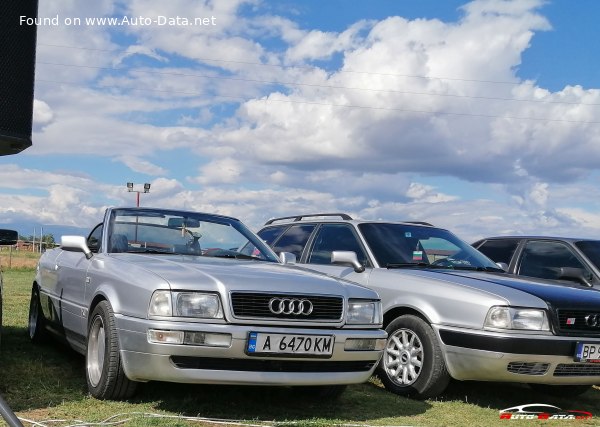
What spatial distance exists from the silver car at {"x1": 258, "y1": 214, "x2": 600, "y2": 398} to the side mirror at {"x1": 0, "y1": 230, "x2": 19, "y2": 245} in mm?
2618

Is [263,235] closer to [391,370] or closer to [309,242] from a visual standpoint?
[309,242]

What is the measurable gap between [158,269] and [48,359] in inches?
101

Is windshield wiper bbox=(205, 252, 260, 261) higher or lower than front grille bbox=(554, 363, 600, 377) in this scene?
higher

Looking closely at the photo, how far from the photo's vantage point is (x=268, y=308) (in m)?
4.86

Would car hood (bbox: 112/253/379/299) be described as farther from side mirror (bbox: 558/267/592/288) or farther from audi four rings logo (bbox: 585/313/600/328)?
side mirror (bbox: 558/267/592/288)

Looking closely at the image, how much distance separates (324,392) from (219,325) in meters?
1.42

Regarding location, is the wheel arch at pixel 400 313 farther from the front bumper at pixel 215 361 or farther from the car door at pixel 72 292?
the car door at pixel 72 292

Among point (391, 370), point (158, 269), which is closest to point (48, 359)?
point (158, 269)

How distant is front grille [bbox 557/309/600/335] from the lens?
5.86 metres

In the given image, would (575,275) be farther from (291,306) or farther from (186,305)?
(186,305)

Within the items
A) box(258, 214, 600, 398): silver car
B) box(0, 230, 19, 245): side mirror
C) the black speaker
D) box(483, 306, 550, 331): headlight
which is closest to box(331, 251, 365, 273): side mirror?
box(258, 214, 600, 398): silver car

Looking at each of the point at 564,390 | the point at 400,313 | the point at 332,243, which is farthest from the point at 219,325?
the point at 564,390

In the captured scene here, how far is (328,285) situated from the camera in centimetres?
525

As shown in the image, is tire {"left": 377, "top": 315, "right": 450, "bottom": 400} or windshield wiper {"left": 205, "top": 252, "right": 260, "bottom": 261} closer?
tire {"left": 377, "top": 315, "right": 450, "bottom": 400}
